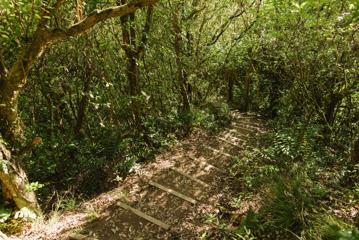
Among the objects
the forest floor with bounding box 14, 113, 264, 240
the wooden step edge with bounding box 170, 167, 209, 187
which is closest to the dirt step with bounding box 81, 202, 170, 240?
the forest floor with bounding box 14, 113, 264, 240

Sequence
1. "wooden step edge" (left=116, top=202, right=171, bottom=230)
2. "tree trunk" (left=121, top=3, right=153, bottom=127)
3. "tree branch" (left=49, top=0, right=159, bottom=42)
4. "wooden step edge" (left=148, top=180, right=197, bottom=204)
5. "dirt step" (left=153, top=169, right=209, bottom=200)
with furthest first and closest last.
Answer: "tree trunk" (left=121, top=3, right=153, bottom=127), "dirt step" (left=153, top=169, right=209, bottom=200), "wooden step edge" (left=148, top=180, right=197, bottom=204), "wooden step edge" (left=116, top=202, right=171, bottom=230), "tree branch" (left=49, top=0, right=159, bottom=42)

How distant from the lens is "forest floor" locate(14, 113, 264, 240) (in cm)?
519

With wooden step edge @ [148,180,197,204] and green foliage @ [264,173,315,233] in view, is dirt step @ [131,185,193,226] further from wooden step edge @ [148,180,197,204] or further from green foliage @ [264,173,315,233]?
green foliage @ [264,173,315,233]

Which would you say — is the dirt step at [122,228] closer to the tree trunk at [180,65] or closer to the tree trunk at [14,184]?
the tree trunk at [14,184]

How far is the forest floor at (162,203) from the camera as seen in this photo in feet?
17.0

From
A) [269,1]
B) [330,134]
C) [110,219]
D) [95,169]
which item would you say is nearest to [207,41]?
[269,1]

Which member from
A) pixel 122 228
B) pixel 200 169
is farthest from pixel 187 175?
pixel 122 228

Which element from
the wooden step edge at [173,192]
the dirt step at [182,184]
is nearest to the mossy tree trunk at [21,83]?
the wooden step edge at [173,192]

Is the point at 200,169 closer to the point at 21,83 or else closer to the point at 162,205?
the point at 162,205

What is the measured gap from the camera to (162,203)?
233 inches

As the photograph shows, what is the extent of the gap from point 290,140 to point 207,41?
147 inches

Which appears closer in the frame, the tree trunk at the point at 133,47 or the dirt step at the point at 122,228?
the dirt step at the point at 122,228

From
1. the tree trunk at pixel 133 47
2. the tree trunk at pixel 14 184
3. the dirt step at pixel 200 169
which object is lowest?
the dirt step at pixel 200 169

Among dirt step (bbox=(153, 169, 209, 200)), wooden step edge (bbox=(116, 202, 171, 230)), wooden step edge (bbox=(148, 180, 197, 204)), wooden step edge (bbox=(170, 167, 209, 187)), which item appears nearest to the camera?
wooden step edge (bbox=(116, 202, 171, 230))
